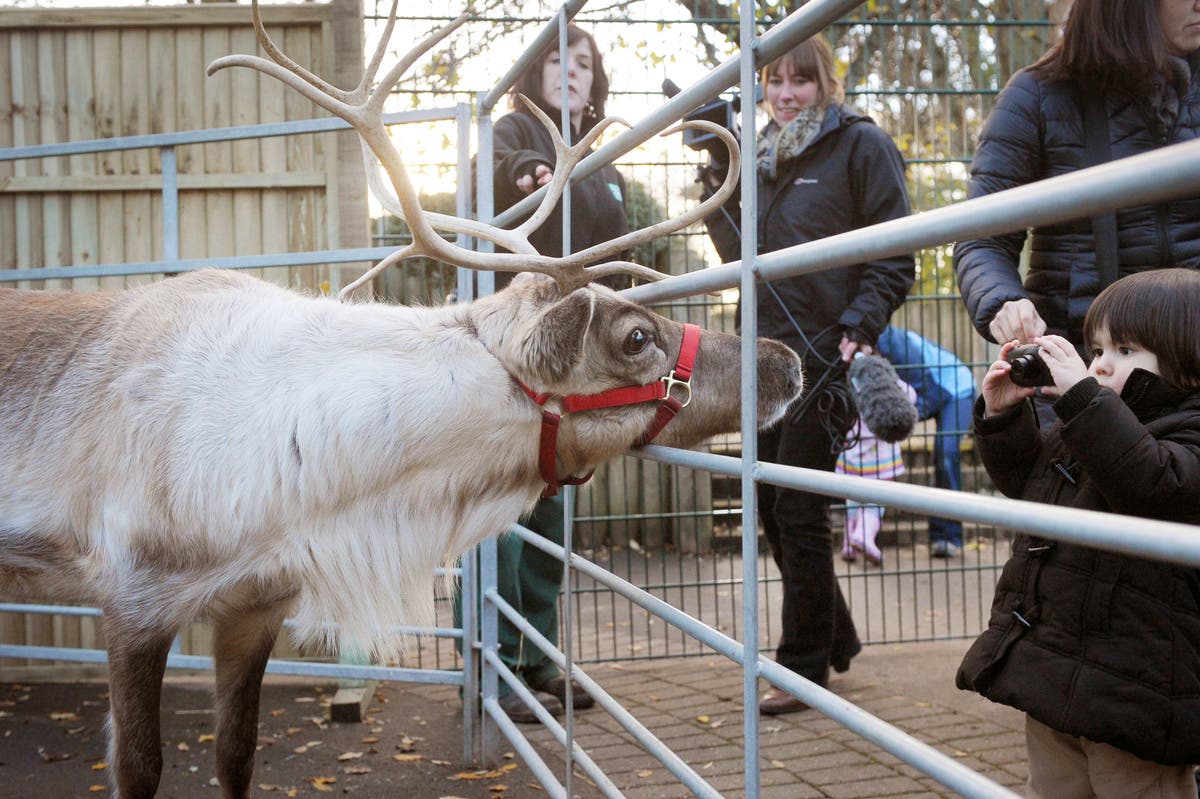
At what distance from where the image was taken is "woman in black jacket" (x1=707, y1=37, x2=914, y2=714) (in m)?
3.87

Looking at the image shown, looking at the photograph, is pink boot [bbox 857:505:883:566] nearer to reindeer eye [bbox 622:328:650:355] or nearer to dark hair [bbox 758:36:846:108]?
dark hair [bbox 758:36:846:108]

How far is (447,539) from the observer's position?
276 cm

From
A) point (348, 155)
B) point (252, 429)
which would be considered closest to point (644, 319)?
point (252, 429)

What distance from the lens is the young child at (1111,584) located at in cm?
178

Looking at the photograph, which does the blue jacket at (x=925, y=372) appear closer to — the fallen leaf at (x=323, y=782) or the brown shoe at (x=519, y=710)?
the brown shoe at (x=519, y=710)

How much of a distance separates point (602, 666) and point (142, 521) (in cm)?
281

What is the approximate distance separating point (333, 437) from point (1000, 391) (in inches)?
57.6

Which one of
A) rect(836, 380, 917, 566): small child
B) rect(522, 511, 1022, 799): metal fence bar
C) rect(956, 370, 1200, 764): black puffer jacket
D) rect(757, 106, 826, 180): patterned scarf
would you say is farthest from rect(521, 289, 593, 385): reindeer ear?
rect(836, 380, 917, 566): small child

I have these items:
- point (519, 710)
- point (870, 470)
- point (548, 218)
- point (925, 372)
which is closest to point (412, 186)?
point (548, 218)

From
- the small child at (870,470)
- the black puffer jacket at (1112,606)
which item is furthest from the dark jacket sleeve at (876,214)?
the small child at (870,470)

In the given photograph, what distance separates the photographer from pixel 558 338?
255cm

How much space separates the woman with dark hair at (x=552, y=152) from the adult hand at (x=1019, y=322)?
68.4 inches

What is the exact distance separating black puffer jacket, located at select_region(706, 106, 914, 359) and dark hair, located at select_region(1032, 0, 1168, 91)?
4.34 ft

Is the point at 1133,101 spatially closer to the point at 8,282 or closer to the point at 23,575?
the point at 23,575
